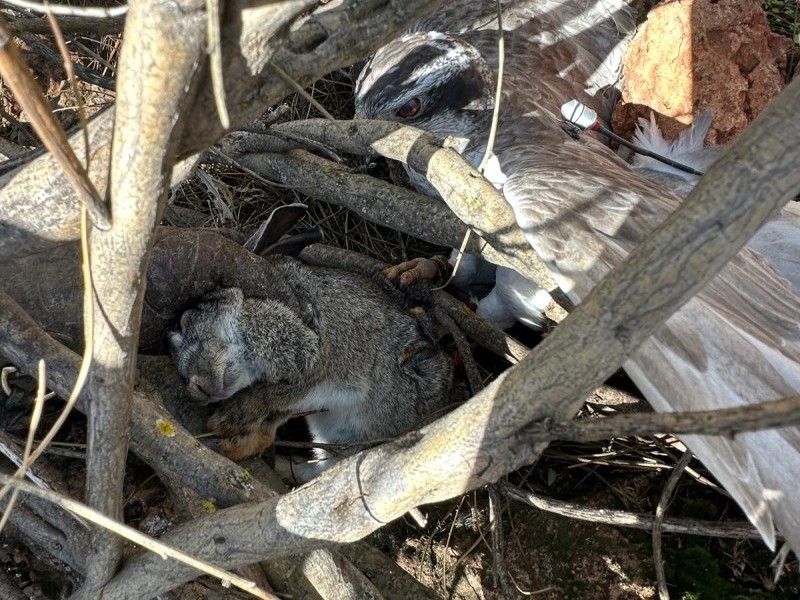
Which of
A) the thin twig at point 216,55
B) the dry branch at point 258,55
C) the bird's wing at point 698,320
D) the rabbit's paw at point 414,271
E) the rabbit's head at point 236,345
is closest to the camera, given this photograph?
the thin twig at point 216,55

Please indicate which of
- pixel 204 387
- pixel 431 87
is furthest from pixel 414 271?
pixel 204 387

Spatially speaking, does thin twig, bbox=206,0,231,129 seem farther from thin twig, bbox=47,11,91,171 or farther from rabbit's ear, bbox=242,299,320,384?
rabbit's ear, bbox=242,299,320,384

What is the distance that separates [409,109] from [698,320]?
189 centimetres

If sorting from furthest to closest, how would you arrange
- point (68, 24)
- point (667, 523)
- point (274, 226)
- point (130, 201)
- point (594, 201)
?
point (68, 24)
point (274, 226)
point (594, 201)
point (667, 523)
point (130, 201)

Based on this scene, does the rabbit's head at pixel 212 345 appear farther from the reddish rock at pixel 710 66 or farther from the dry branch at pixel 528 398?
the reddish rock at pixel 710 66

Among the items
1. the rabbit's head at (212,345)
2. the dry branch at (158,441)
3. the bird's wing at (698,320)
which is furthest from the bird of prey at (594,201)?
the dry branch at (158,441)

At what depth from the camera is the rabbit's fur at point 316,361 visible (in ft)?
8.25

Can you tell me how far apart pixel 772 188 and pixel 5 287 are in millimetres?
2131

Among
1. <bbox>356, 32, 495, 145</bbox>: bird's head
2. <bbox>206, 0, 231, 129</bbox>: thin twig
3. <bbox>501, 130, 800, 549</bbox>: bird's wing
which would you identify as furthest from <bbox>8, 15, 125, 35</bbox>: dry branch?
<bbox>206, 0, 231, 129</bbox>: thin twig

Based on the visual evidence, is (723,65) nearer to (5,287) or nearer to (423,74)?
(423,74)

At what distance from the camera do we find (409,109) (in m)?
3.48

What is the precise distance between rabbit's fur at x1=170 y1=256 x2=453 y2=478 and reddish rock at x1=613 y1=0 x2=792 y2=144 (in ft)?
5.35

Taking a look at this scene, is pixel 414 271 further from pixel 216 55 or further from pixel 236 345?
pixel 216 55

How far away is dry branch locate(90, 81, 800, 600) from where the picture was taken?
114 cm
